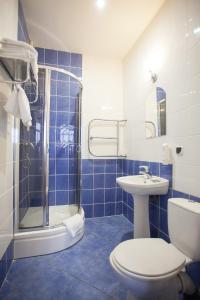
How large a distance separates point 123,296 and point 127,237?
0.86m

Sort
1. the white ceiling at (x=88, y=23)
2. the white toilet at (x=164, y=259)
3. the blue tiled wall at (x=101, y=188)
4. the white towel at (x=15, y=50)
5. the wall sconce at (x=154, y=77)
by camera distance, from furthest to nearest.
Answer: the blue tiled wall at (x=101, y=188), the wall sconce at (x=154, y=77), the white ceiling at (x=88, y=23), the white towel at (x=15, y=50), the white toilet at (x=164, y=259)

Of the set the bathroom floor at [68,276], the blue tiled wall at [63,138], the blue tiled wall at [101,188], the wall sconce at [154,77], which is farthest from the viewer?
the blue tiled wall at [101,188]

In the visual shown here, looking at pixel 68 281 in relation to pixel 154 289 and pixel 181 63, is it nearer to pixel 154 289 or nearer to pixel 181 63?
pixel 154 289

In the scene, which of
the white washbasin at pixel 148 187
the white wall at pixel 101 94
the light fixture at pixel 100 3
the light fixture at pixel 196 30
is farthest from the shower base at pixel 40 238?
the light fixture at pixel 100 3

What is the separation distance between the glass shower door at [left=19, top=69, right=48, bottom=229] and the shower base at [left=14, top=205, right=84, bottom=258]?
0.13 ft

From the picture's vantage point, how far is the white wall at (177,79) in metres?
1.45

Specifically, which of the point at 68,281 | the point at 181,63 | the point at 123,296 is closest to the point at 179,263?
the point at 123,296

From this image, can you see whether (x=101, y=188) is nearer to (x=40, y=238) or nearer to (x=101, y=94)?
(x=40, y=238)

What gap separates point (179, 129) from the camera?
1641mm

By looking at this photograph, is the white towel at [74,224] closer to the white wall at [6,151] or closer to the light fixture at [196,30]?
the white wall at [6,151]

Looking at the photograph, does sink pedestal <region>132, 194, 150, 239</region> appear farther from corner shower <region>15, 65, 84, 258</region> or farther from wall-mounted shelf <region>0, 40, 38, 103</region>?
wall-mounted shelf <region>0, 40, 38, 103</region>

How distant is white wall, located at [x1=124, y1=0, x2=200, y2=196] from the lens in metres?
1.45

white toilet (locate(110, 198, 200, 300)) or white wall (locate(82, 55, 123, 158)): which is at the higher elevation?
Result: white wall (locate(82, 55, 123, 158))

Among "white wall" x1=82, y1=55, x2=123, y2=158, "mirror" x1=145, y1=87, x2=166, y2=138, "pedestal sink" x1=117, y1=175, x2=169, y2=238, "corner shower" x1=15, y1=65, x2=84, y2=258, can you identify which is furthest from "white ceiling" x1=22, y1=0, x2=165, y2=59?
"pedestal sink" x1=117, y1=175, x2=169, y2=238
